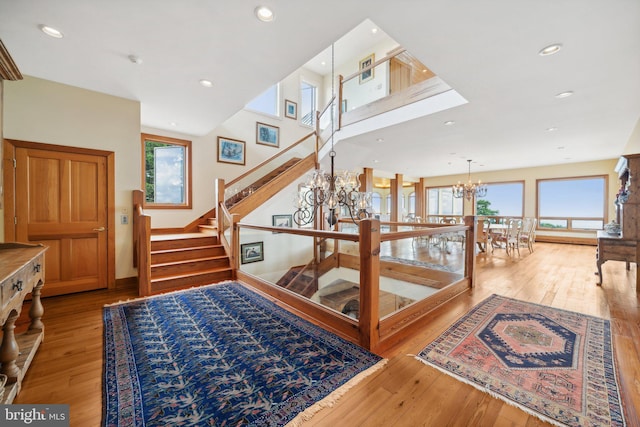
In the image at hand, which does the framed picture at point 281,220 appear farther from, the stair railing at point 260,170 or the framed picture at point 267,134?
the framed picture at point 267,134

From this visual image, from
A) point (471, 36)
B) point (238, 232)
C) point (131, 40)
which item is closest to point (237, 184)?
point (238, 232)

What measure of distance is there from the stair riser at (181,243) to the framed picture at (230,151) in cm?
249

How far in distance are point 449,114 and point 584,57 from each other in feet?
5.37

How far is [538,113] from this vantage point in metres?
4.18

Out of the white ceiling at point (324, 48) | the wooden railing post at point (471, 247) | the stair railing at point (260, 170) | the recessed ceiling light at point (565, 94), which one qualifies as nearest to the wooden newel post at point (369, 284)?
the white ceiling at point (324, 48)

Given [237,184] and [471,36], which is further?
[237,184]

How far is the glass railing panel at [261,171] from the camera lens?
19.2ft

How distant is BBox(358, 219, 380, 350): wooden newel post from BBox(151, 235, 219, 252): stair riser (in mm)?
3648

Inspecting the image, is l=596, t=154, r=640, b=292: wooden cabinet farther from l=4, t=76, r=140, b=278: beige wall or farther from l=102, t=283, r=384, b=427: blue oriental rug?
l=4, t=76, r=140, b=278: beige wall

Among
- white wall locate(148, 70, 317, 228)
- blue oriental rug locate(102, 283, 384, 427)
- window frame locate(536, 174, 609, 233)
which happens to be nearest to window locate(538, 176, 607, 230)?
window frame locate(536, 174, 609, 233)

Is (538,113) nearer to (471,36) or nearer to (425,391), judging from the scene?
(471,36)

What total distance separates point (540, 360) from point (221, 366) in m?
2.55

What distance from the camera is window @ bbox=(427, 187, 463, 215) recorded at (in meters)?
12.0

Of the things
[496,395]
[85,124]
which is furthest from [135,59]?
[496,395]
